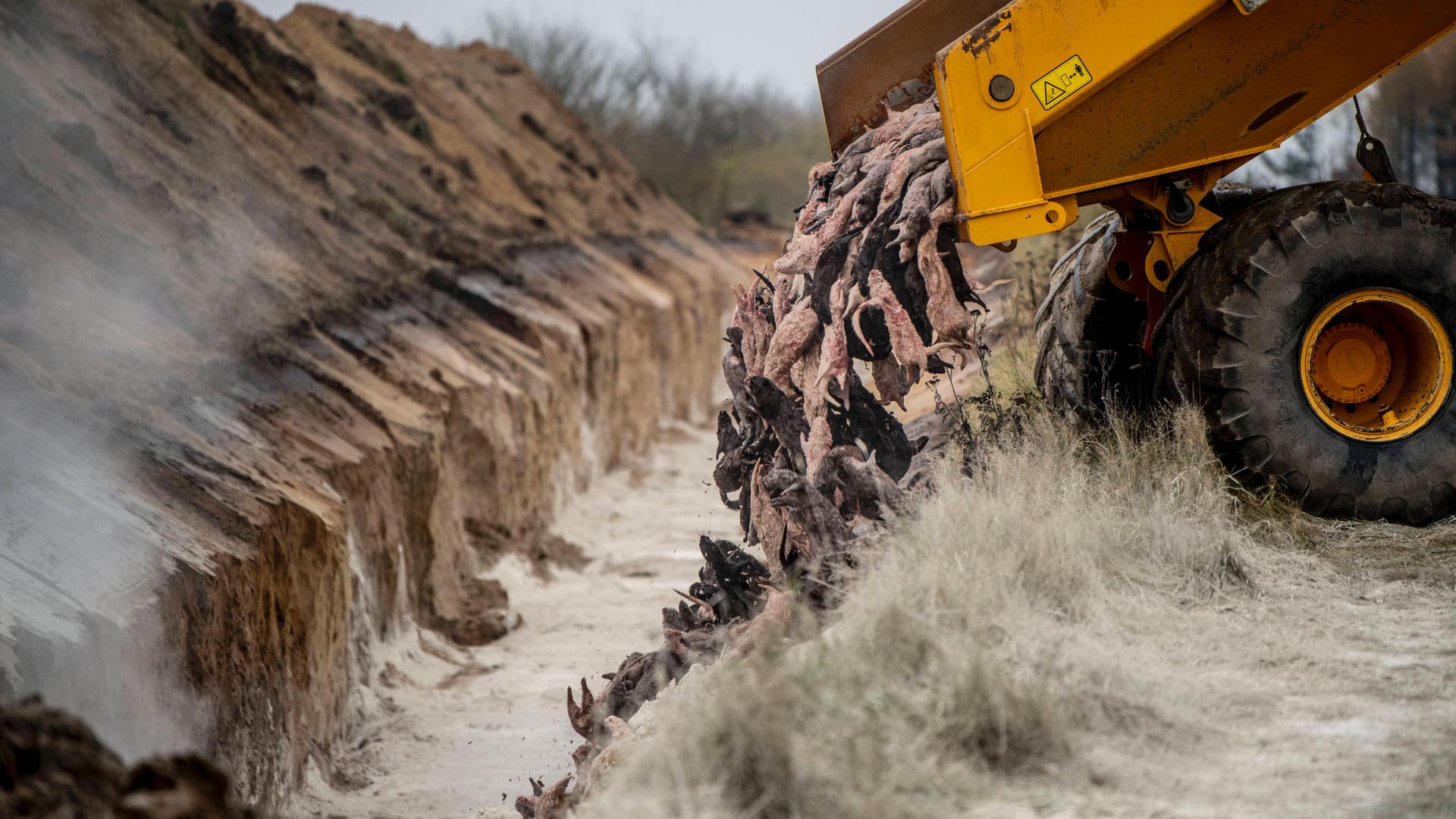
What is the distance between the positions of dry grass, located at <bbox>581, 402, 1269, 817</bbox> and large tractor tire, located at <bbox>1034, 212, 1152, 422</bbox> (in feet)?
4.19

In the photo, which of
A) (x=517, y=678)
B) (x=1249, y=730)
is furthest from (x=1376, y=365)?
(x=517, y=678)

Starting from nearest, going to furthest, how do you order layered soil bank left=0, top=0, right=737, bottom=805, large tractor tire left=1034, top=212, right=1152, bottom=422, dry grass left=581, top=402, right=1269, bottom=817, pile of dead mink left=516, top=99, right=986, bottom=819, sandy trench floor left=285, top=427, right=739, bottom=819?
dry grass left=581, top=402, right=1269, bottom=817, pile of dead mink left=516, top=99, right=986, bottom=819, layered soil bank left=0, top=0, right=737, bottom=805, large tractor tire left=1034, top=212, right=1152, bottom=422, sandy trench floor left=285, top=427, right=739, bottom=819

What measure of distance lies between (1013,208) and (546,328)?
10.6 meters

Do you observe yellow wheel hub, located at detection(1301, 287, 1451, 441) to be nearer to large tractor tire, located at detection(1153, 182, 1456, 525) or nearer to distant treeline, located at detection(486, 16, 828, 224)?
large tractor tire, located at detection(1153, 182, 1456, 525)

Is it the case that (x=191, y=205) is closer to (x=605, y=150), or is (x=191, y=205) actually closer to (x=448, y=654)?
(x=448, y=654)

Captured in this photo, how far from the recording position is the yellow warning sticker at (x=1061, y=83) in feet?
18.8

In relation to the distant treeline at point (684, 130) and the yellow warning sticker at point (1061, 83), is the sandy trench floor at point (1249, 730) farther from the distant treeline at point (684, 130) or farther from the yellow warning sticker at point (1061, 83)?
the distant treeline at point (684, 130)

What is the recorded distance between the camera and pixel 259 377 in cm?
950

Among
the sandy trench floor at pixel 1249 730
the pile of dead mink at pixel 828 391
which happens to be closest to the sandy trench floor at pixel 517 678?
the sandy trench floor at pixel 1249 730

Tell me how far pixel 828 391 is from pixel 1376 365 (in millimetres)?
2431

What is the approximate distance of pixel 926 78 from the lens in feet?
23.7

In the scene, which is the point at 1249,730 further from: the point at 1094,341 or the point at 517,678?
the point at 517,678

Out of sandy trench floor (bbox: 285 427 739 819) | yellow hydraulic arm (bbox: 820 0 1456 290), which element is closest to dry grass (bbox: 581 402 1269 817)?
yellow hydraulic arm (bbox: 820 0 1456 290)

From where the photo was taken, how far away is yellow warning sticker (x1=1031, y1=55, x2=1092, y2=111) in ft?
18.8
